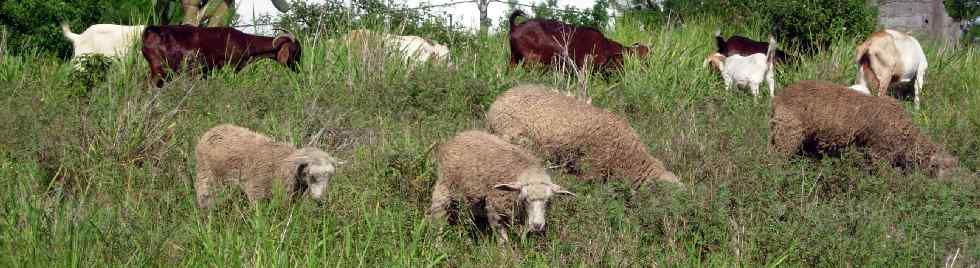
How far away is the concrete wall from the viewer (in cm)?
1766

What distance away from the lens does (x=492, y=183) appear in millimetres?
5422

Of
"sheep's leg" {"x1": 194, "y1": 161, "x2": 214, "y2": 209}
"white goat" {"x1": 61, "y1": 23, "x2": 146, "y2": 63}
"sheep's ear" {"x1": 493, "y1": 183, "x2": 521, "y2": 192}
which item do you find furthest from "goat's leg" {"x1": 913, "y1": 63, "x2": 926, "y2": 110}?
"white goat" {"x1": 61, "y1": 23, "x2": 146, "y2": 63}

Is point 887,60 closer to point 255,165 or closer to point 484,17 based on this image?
point 484,17

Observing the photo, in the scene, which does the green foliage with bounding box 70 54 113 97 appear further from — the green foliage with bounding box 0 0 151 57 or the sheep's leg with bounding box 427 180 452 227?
the sheep's leg with bounding box 427 180 452 227

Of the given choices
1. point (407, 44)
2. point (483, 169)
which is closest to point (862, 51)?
point (407, 44)

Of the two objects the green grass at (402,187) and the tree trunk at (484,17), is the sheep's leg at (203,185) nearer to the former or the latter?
the green grass at (402,187)

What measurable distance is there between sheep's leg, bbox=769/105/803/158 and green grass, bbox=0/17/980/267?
123mm

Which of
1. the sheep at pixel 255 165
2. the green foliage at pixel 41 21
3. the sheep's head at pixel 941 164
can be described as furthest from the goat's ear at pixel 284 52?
the sheep's head at pixel 941 164

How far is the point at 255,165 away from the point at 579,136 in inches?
83.1

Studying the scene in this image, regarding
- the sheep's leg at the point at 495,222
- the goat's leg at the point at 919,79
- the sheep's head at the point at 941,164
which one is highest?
the goat's leg at the point at 919,79

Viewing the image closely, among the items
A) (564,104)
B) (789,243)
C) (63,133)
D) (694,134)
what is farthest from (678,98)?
(63,133)

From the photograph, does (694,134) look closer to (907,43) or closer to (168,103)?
(907,43)

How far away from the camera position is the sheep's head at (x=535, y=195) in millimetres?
5012

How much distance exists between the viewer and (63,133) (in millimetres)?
6891
